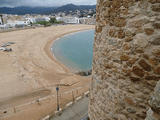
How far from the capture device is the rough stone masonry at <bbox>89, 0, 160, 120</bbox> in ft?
4.69

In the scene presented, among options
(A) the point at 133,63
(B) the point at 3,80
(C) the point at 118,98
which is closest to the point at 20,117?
(B) the point at 3,80

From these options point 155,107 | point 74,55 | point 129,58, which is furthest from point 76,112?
point 74,55

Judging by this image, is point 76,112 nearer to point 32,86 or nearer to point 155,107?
point 155,107

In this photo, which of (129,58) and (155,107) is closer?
(155,107)

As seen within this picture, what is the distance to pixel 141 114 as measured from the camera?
167 centimetres

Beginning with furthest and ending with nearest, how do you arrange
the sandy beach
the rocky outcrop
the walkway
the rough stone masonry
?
the sandy beach
the walkway
the rough stone masonry
the rocky outcrop

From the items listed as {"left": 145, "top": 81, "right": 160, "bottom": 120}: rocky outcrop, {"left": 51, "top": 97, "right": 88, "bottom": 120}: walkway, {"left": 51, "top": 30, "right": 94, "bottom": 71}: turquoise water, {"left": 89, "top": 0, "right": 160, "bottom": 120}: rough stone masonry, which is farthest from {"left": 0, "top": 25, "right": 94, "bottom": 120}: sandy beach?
{"left": 145, "top": 81, "right": 160, "bottom": 120}: rocky outcrop

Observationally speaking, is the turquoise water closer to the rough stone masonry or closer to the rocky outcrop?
the rough stone masonry

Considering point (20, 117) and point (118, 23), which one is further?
point (20, 117)

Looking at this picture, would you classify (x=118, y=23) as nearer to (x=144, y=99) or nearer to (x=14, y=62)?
(x=144, y=99)

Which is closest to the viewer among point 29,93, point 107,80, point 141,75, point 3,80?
point 141,75

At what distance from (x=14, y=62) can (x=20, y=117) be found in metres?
11.3

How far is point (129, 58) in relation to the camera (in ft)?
5.57

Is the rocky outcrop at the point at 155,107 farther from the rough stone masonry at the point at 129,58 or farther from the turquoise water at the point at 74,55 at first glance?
the turquoise water at the point at 74,55
